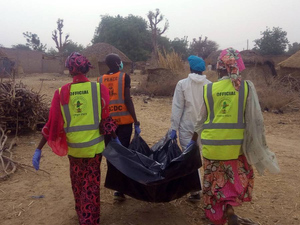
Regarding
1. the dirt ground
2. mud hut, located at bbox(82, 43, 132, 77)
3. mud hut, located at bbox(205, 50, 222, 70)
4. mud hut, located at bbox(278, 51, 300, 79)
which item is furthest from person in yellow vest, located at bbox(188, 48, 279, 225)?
mud hut, located at bbox(205, 50, 222, 70)

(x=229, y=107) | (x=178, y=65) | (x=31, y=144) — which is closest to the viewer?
(x=229, y=107)

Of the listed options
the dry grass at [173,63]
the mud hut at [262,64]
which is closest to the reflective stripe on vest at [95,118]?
the dry grass at [173,63]

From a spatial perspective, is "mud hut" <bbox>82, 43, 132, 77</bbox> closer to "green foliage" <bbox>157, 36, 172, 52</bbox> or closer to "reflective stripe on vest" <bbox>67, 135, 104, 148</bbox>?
"green foliage" <bbox>157, 36, 172, 52</bbox>

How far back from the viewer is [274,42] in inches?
1260

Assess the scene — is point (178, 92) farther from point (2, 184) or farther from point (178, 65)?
point (178, 65)

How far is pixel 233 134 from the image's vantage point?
9.00 feet

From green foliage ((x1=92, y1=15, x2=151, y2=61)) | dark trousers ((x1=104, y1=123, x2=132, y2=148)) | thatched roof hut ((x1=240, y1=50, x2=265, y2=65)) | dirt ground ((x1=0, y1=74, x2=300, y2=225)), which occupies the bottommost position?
dirt ground ((x1=0, y1=74, x2=300, y2=225))

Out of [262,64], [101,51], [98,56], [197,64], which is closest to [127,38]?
[101,51]

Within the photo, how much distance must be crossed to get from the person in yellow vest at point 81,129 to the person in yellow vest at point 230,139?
0.89m

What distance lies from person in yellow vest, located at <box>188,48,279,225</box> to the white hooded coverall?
0.70 meters

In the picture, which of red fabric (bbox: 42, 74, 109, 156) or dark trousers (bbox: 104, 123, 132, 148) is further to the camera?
dark trousers (bbox: 104, 123, 132, 148)

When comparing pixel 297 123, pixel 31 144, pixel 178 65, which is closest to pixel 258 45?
pixel 178 65

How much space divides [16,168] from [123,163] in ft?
7.91

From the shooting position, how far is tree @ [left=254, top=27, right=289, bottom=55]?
1253 inches
